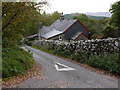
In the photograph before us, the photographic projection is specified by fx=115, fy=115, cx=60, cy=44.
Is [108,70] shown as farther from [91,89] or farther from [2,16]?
[2,16]

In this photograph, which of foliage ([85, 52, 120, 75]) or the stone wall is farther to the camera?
the stone wall

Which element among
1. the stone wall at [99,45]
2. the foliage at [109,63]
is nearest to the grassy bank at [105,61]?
the foliage at [109,63]

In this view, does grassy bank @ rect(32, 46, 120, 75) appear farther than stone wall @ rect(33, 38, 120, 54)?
No

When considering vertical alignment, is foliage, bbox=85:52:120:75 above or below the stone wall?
below

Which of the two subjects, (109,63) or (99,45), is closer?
(109,63)

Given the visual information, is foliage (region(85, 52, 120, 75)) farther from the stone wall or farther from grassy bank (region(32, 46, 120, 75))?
the stone wall

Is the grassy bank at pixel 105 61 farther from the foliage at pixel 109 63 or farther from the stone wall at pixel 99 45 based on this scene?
the stone wall at pixel 99 45

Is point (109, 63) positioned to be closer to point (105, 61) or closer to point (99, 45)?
point (105, 61)

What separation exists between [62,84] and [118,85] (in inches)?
99.4

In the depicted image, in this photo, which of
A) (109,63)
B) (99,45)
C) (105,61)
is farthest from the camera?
(99,45)

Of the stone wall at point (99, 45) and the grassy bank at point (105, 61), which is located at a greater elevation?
the stone wall at point (99, 45)

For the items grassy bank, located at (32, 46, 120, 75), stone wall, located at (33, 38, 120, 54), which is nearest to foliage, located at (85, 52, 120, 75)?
grassy bank, located at (32, 46, 120, 75)

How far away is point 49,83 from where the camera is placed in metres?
5.25

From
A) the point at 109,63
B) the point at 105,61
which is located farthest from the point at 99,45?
the point at 109,63
